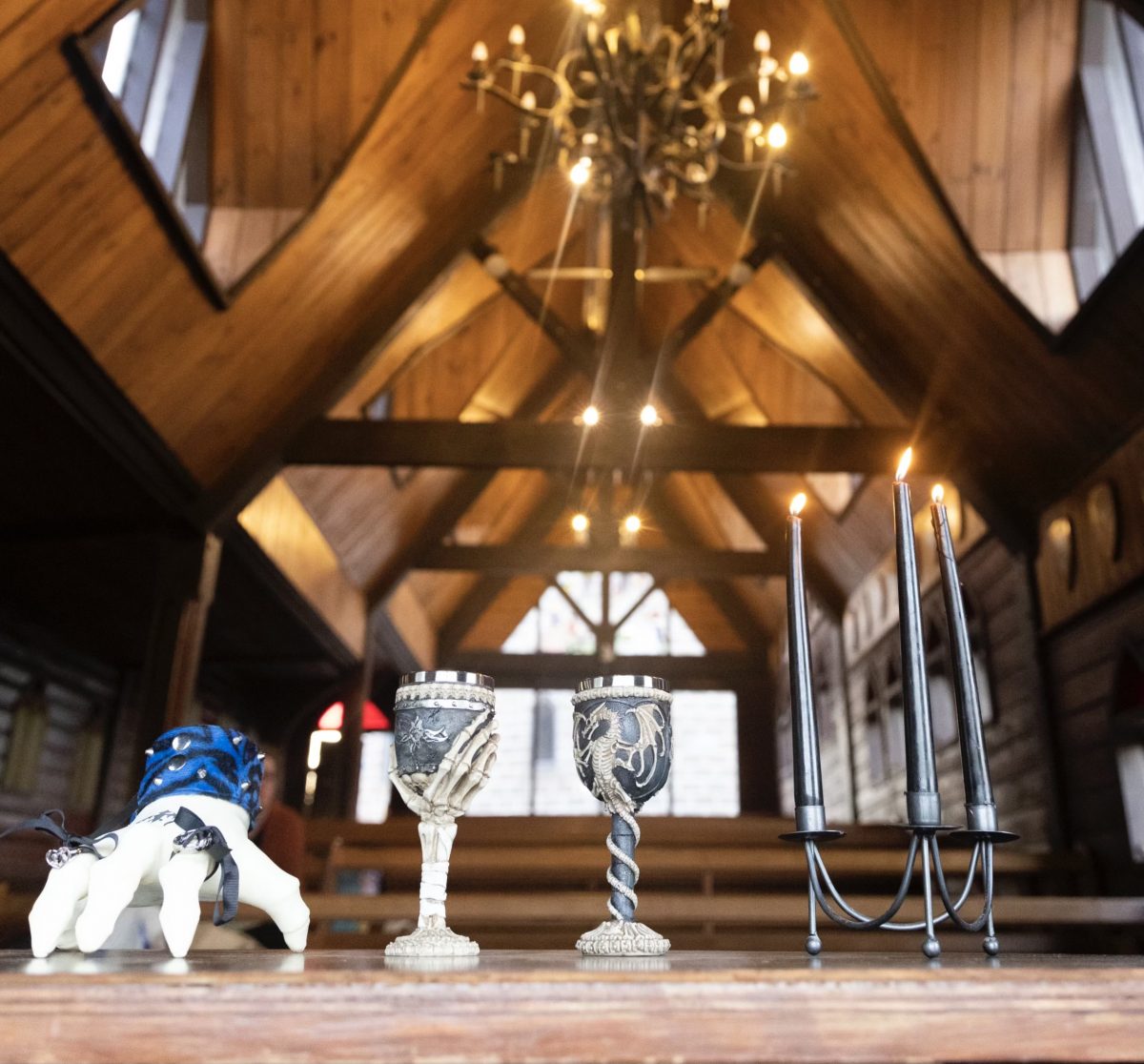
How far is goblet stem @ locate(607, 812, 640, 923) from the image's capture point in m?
1.00

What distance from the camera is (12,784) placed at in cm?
693

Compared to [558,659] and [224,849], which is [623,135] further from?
[558,659]

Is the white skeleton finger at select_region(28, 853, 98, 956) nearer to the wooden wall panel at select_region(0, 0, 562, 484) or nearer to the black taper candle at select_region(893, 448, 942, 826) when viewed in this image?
the black taper candle at select_region(893, 448, 942, 826)

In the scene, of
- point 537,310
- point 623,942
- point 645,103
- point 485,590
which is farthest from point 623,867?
point 485,590

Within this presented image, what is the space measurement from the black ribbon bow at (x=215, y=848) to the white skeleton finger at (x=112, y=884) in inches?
A: 1.2

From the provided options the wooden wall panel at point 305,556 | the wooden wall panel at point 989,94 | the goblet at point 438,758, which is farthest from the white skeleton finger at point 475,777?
the wooden wall panel at point 305,556

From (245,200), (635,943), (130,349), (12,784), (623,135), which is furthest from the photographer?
(12,784)

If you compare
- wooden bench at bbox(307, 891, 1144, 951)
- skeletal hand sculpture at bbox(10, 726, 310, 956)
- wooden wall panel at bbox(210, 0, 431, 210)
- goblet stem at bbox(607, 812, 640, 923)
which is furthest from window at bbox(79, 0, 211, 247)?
goblet stem at bbox(607, 812, 640, 923)

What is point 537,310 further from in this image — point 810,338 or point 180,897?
point 180,897

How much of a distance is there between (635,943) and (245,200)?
4.63 metres

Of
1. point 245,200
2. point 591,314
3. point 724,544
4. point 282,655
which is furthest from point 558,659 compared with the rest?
point 245,200

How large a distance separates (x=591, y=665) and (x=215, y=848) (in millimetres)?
11487

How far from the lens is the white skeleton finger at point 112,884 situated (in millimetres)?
894

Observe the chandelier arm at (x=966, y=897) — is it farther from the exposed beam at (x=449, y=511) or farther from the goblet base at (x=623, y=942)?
the exposed beam at (x=449, y=511)
